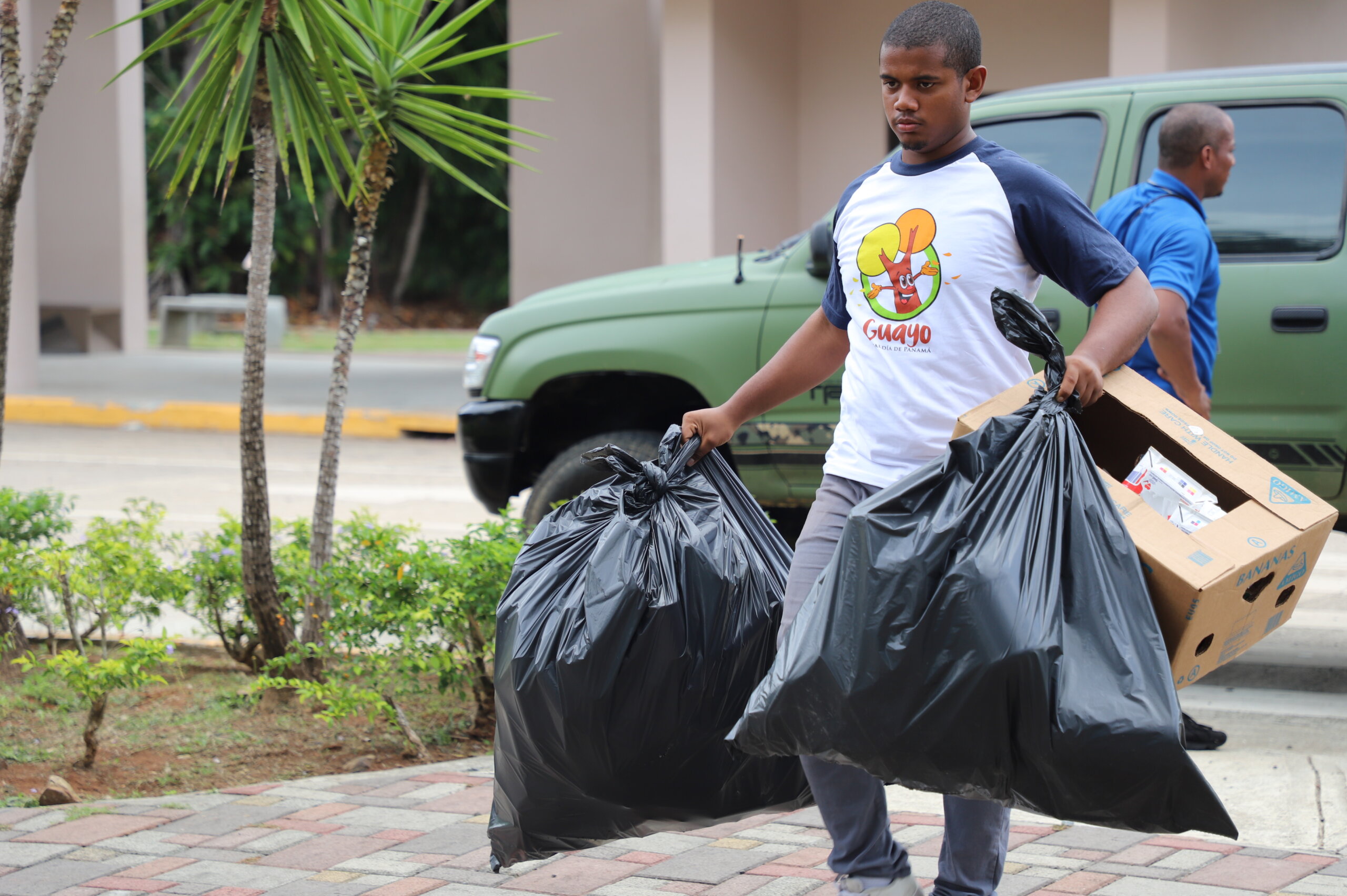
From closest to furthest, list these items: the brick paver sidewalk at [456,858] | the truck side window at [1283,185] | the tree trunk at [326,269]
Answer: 1. the brick paver sidewalk at [456,858]
2. the truck side window at [1283,185]
3. the tree trunk at [326,269]

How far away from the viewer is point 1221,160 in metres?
4.40

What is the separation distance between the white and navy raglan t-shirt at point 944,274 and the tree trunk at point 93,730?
7.34ft

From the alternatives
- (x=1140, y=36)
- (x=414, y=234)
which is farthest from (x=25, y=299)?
(x=414, y=234)

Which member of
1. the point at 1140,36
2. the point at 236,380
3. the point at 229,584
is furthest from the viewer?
the point at 236,380

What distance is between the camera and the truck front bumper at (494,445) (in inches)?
231

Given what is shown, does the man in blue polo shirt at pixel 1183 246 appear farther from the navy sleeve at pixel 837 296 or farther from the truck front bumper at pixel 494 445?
the truck front bumper at pixel 494 445

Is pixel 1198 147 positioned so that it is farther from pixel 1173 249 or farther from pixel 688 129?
pixel 688 129

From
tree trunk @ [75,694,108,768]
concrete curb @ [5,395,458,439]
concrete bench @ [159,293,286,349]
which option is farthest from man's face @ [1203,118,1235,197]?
concrete bench @ [159,293,286,349]

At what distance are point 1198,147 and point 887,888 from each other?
103 inches

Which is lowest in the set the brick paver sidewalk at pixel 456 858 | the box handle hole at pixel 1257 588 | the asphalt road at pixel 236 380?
the brick paver sidewalk at pixel 456 858

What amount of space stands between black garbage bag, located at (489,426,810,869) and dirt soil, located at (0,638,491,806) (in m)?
1.36

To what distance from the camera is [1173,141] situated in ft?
14.4

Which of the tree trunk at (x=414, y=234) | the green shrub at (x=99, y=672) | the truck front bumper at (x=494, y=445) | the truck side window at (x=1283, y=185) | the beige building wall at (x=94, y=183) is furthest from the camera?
the tree trunk at (x=414, y=234)

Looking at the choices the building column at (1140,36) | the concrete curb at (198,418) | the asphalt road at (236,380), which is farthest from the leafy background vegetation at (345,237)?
the building column at (1140,36)
